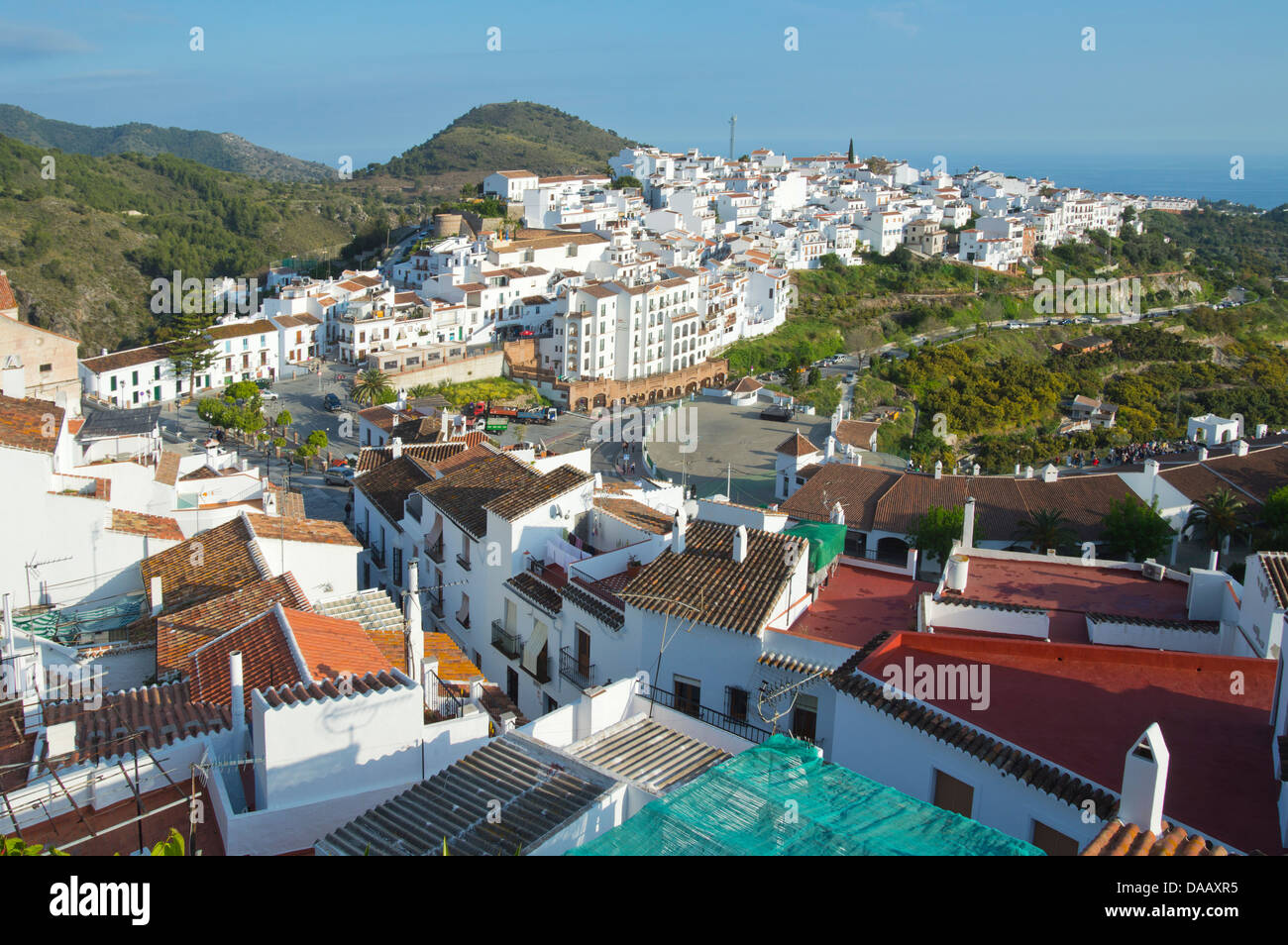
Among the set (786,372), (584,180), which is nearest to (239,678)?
(786,372)

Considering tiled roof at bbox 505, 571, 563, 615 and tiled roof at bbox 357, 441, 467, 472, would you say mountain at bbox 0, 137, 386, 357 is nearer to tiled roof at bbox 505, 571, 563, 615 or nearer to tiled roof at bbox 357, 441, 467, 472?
tiled roof at bbox 357, 441, 467, 472

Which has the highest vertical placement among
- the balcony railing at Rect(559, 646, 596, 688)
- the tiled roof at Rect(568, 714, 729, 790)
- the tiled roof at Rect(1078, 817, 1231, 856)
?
the tiled roof at Rect(1078, 817, 1231, 856)

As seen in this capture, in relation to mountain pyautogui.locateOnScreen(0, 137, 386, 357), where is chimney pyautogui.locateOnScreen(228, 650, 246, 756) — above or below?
below

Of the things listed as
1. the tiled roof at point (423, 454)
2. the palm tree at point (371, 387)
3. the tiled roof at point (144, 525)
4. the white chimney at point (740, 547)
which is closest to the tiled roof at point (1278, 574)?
the white chimney at point (740, 547)

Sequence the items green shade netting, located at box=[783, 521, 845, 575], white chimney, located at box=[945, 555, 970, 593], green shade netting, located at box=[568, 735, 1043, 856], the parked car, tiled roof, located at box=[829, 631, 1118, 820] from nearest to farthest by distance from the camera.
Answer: green shade netting, located at box=[568, 735, 1043, 856], tiled roof, located at box=[829, 631, 1118, 820], white chimney, located at box=[945, 555, 970, 593], green shade netting, located at box=[783, 521, 845, 575], the parked car

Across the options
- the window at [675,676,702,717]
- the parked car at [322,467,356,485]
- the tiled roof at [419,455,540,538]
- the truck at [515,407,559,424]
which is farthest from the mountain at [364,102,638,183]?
the window at [675,676,702,717]

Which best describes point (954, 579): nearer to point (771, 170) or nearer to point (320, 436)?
point (320, 436)

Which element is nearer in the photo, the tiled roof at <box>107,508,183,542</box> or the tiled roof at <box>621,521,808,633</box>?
the tiled roof at <box>621,521,808,633</box>
